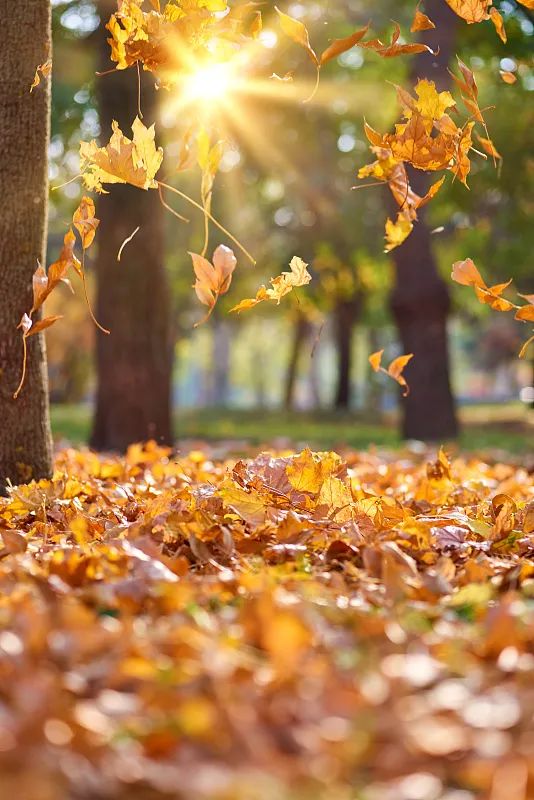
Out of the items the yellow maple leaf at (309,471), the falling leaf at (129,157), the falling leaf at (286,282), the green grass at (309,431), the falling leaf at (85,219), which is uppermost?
the falling leaf at (129,157)

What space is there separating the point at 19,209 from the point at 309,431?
1113cm

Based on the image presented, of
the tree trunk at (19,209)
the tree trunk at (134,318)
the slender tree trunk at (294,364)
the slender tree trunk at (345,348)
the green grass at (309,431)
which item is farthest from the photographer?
the slender tree trunk at (294,364)

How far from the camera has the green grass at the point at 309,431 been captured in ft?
37.5

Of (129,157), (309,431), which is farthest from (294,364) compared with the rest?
(129,157)

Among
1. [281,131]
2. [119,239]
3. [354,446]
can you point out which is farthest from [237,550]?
[281,131]

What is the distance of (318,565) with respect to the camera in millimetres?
2691

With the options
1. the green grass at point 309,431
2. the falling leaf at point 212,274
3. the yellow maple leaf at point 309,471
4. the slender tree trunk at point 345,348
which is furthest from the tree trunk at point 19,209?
the slender tree trunk at point 345,348

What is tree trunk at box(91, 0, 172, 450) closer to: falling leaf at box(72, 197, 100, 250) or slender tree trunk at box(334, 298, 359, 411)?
falling leaf at box(72, 197, 100, 250)

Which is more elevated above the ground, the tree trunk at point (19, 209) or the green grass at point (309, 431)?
the tree trunk at point (19, 209)

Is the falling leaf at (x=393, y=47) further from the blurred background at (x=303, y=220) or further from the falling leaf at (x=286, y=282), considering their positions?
the falling leaf at (x=286, y=282)

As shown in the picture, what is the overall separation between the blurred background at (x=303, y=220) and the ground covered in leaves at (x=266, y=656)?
2.50 feet

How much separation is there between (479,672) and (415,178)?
10.2 meters

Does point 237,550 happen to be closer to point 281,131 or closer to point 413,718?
point 413,718

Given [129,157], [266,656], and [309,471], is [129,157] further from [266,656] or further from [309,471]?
[266,656]
